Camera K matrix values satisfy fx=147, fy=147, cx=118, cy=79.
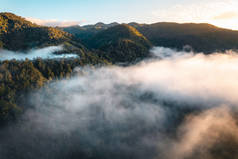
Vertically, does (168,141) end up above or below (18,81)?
below

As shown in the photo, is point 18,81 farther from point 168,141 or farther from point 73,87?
point 168,141

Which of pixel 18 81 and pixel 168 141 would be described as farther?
pixel 168 141

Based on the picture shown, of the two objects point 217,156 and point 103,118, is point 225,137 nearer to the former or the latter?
point 217,156

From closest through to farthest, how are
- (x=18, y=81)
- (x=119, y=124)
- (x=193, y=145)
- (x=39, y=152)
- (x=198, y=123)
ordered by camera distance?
1. (x=39, y=152)
2. (x=18, y=81)
3. (x=193, y=145)
4. (x=119, y=124)
5. (x=198, y=123)

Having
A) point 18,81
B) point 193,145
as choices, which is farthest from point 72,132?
point 193,145

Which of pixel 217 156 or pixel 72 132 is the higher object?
pixel 72 132

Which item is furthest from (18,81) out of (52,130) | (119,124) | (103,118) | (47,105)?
(119,124)

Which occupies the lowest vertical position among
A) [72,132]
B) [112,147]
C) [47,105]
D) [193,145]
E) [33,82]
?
[193,145]

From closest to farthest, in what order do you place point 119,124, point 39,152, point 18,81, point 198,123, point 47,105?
point 39,152 → point 18,81 → point 47,105 → point 119,124 → point 198,123

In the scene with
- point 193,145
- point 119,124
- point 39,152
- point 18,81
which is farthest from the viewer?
point 119,124
